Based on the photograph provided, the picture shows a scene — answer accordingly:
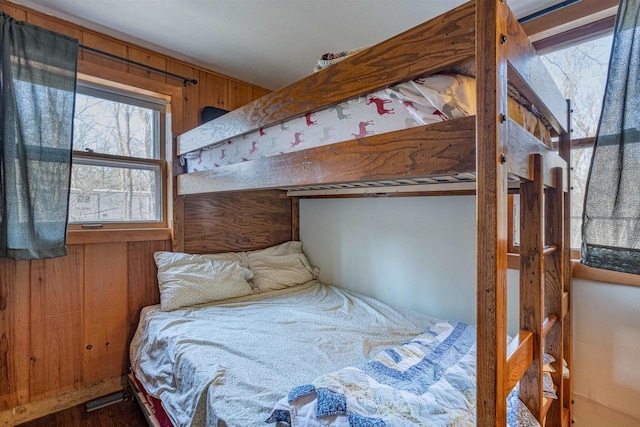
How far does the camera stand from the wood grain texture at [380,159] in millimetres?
745

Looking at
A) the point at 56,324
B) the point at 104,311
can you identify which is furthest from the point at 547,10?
the point at 56,324

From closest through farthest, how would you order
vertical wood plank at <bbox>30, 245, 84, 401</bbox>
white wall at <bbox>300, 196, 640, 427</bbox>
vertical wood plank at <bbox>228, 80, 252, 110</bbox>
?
white wall at <bbox>300, 196, 640, 427</bbox> < vertical wood plank at <bbox>30, 245, 84, 401</bbox> < vertical wood plank at <bbox>228, 80, 252, 110</bbox>

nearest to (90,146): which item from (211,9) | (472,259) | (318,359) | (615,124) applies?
(211,9)

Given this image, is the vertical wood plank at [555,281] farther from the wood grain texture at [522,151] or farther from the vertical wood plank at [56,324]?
the vertical wood plank at [56,324]

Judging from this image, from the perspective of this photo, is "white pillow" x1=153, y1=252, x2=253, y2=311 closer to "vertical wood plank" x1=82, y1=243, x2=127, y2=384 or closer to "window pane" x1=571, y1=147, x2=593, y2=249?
"vertical wood plank" x1=82, y1=243, x2=127, y2=384

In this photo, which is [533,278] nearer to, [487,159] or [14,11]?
[487,159]

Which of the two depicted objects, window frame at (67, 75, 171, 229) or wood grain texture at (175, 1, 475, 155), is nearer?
wood grain texture at (175, 1, 475, 155)

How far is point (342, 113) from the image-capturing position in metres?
1.03

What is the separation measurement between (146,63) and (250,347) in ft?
6.59

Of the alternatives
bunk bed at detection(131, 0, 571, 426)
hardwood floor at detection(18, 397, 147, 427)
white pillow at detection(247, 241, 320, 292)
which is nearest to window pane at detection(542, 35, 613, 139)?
bunk bed at detection(131, 0, 571, 426)

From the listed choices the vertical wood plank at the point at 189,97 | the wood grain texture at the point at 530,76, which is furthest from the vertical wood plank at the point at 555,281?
the vertical wood plank at the point at 189,97

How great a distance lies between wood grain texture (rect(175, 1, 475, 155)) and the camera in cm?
73

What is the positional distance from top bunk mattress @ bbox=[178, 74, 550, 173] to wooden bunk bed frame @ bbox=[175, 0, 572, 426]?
35 mm

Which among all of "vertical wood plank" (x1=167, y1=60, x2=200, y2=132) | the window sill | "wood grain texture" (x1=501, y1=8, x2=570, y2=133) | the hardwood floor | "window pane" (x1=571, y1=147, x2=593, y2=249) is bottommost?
the hardwood floor
